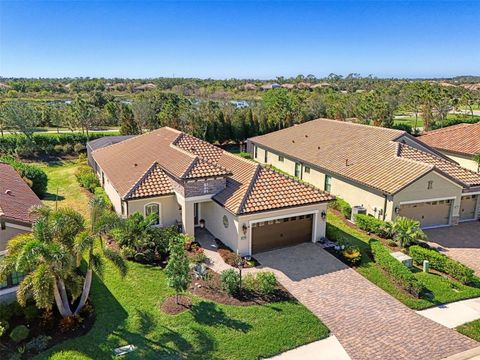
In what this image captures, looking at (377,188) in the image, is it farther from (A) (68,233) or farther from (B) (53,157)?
(B) (53,157)

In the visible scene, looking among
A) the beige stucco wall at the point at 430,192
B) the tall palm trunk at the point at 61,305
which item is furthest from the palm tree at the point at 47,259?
the beige stucco wall at the point at 430,192

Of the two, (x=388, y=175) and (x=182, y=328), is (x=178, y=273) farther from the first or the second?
(x=388, y=175)

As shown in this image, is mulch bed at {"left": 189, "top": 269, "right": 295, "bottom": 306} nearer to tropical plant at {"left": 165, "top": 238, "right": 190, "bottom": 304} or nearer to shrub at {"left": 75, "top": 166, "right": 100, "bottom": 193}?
tropical plant at {"left": 165, "top": 238, "right": 190, "bottom": 304}

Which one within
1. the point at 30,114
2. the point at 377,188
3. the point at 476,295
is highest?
the point at 30,114

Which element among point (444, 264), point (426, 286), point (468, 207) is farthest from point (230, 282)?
point (468, 207)

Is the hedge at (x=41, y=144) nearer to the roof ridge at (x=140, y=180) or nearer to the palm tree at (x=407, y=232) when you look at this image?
the roof ridge at (x=140, y=180)

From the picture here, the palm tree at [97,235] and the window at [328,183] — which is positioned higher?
the palm tree at [97,235]

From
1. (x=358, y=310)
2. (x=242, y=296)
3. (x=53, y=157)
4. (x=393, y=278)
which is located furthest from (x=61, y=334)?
(x=53, y=157)
